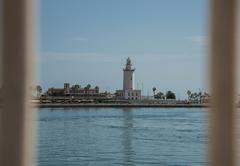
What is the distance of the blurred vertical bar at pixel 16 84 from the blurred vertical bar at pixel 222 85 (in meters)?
1.09

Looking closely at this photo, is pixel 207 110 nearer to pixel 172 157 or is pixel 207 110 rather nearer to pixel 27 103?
pixel 27 103

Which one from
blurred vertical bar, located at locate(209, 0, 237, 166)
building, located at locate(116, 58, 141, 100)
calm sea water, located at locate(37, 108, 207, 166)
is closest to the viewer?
blurred vertical bar, located at locate(209, 0, 237, 166)

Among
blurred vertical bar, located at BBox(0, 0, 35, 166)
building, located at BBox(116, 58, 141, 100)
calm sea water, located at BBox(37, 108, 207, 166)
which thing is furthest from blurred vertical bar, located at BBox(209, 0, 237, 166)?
building, located at BBox(116, 58, 141, 100)

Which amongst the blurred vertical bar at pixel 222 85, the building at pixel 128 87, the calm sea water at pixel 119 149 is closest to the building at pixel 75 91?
the building at pixel 128 87

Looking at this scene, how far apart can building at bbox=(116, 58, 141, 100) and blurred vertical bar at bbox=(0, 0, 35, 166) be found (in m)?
168

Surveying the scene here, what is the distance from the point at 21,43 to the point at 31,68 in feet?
0.50

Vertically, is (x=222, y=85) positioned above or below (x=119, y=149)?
above

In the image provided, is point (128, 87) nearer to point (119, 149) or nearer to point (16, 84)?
point (119, 149)

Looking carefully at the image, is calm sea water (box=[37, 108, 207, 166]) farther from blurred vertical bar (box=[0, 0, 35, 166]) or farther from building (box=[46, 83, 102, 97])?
building (box=[46, 83, 102, 97])

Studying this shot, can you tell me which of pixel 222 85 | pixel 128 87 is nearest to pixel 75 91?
pixel 128 87

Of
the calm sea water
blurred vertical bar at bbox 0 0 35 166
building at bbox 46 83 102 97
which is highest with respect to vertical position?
building at bbox 46 83 102 97

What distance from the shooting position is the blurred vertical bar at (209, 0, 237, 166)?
10.8 ft

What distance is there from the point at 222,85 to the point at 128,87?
18382cm

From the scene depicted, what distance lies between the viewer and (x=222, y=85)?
3.33 metres
